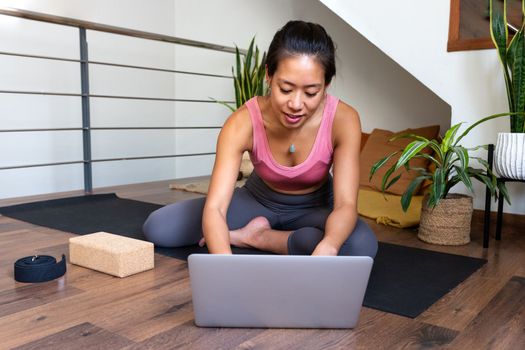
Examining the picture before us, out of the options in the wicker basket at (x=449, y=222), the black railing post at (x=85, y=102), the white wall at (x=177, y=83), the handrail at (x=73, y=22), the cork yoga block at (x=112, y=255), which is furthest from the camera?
the white wall at (x=177, y=83)

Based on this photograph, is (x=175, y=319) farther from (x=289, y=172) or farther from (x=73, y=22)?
(x=73, y=22)

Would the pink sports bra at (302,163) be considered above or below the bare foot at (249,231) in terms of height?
above

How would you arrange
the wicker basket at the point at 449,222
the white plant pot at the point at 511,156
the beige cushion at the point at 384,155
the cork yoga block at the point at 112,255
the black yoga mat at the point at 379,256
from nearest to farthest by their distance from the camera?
the black yoga mat at the point at 379,256 < the cork yoga block at the point at 112,255 < the white plant pot at the point at 511,156 < the wicker basket at the point at 449,222 < the beige cushion at the point at 384,155

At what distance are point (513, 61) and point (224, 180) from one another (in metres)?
1.23

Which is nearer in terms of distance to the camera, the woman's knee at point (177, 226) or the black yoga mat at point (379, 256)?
the black yoga mat at point (379, 256)

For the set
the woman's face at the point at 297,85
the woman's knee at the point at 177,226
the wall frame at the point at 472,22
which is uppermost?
the wall frame at the point at 472,22

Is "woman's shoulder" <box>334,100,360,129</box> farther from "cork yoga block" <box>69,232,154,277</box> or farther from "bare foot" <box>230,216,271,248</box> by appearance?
"cork yoga block" <box>69,232,154,277</box>

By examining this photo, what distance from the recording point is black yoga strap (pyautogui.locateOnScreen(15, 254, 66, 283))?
4.19ft

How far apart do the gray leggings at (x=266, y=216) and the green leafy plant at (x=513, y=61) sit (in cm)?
81

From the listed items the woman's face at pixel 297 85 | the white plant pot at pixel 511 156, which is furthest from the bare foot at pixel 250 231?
the white plant pot at pixel 511 156

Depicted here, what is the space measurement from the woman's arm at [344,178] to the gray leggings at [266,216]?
0.49 ft

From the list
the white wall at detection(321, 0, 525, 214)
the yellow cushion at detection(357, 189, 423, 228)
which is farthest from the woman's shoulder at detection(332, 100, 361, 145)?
the white wall at detection(321, 0, 525, 214)

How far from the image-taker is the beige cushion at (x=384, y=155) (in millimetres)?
2494

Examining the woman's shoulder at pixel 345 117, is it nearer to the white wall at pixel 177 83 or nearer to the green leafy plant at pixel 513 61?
the green leafy plant at pixel 513 61
